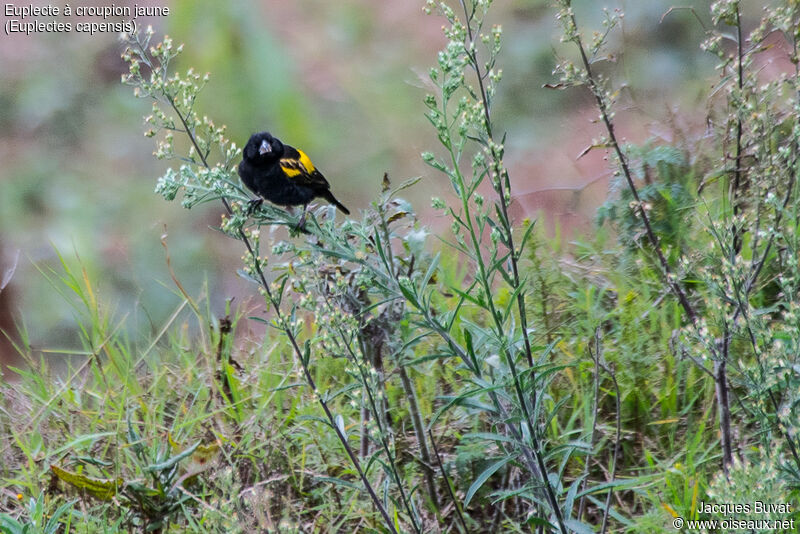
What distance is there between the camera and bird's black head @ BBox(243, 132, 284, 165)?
128 inches

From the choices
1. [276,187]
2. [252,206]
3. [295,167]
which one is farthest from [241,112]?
[252,206]

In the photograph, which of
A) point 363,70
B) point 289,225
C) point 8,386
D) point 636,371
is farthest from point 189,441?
point 363,70

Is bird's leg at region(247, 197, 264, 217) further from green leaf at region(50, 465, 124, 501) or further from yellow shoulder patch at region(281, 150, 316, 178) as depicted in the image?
green leaf at region(50, 465, 124, 501)

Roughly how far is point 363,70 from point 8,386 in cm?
313

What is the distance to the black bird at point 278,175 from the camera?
3100 millimetres

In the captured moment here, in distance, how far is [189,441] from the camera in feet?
10.7

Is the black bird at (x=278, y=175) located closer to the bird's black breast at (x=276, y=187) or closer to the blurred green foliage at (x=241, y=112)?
the bird's black breast at (x=276, y=187)

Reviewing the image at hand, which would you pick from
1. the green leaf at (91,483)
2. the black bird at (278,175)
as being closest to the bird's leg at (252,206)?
the black bird at (278,175)

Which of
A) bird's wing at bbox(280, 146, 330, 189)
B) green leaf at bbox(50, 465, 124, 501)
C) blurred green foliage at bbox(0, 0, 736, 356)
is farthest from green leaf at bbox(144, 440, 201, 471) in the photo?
blurred green foliage at bbox(0, 0, 736, 356)

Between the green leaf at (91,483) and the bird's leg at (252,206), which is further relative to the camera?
the green leaf at (91,483)

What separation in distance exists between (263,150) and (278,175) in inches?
8.8

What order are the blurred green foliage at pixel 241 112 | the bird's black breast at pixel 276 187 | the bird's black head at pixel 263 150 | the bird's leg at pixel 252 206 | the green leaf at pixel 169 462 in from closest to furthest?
the bird's leg at pixel 252 206 < the green leaf at pixel 169 462 < the bird's black breast at pixel 276 187 < the bird's black head at pixel 263 150 < the blurred green foliage at pixel 241 112

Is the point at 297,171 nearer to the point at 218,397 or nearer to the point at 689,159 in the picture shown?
the point at 218,397

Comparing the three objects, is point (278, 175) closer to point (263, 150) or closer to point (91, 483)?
point (263, 150)
